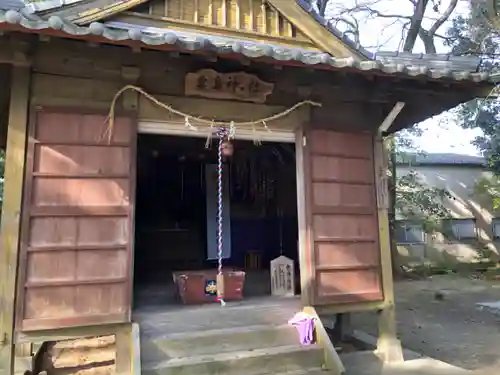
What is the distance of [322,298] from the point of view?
17.0 feet

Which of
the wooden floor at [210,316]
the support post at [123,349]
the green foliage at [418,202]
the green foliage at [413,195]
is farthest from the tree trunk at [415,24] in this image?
the support post at [123,349]

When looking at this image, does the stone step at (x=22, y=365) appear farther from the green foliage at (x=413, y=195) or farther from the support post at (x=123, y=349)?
the green foliage at (x=413, y=195)

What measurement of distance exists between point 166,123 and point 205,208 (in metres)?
5.67

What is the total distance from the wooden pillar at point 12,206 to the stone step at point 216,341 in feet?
4.22

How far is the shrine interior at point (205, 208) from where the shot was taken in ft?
31.6

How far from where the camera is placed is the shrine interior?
963cm

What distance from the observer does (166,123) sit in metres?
4.89

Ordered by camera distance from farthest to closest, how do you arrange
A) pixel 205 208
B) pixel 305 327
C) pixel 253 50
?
pixel 205 208 → pixel 305 327 → pixel 253 50

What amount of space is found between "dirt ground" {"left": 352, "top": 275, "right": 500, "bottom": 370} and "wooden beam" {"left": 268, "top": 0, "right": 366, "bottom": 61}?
15.5 ft

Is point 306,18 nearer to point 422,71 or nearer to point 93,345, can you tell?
point 422,71

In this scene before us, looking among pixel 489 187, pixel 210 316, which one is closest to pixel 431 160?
pixel 489 187

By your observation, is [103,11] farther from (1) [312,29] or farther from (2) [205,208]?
(2) [205,208]

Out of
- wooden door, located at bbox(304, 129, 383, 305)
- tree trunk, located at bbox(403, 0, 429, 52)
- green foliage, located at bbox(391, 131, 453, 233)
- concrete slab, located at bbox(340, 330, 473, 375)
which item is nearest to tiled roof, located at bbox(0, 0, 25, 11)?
wooden door, located at bbox(304, 129, 383, 305)

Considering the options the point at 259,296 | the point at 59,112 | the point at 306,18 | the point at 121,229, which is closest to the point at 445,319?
the point at 259,296
